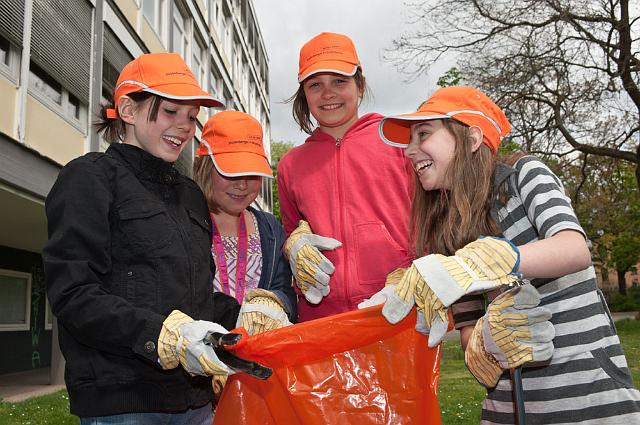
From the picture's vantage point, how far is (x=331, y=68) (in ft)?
8.05

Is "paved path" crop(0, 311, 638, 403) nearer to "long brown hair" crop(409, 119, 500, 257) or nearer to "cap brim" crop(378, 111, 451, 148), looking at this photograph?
"cap brim" crop(378, 111, 451, 148)

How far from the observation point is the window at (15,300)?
37.2ft

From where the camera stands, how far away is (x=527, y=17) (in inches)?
479

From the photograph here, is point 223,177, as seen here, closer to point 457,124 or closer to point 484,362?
point 457,124

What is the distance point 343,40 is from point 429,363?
150cm

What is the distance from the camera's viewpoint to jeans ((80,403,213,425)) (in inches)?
62.3

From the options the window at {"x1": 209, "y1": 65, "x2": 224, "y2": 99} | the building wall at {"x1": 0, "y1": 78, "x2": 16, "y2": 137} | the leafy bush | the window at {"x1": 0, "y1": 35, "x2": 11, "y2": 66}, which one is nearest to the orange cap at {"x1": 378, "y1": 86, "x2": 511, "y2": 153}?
the building wall at {"x1": 0, "y1": 78, "x2": 16, "y2": 137}

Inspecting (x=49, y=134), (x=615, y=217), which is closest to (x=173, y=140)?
(x=49, y=134)

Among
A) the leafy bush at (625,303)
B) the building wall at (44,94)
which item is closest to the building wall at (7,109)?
the building wall at (44,94)

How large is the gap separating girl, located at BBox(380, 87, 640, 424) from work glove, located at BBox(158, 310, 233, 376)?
471mm

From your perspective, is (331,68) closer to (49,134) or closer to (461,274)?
(461,274)

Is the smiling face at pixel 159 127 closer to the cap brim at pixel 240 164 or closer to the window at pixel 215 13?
the cap brim at pixel 240 164

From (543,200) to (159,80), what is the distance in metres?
1.26

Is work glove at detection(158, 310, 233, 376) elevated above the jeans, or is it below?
above
